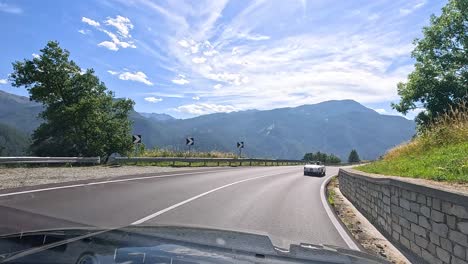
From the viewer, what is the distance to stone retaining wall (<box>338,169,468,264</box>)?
5.14 m

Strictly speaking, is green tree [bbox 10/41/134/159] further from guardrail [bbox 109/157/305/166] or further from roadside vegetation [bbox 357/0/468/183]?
roadside vegetation [bbox 357/0/468/183]

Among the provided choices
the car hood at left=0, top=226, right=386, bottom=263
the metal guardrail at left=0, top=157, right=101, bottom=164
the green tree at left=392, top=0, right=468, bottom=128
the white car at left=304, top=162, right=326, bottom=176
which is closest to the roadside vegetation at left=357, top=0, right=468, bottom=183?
the green tree at left=392, top=0, right=468, bottom=128

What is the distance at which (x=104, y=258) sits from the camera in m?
2.77

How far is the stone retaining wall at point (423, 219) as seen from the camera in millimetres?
5141

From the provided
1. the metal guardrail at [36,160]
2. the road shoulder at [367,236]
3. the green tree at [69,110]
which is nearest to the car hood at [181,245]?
the road shoulder at [367,236]

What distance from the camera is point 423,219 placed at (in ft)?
20.6

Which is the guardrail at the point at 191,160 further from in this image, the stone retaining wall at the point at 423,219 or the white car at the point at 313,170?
the stone retaining wall at the point at 423,219

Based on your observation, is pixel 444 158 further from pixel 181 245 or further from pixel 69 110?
pixel 69 110

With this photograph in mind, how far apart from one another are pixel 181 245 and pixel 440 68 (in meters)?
33.9

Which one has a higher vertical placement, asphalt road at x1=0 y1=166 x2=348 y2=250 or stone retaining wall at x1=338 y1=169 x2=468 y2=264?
stone retaining wall at x1=338 y1=169 x2=468 y2=264

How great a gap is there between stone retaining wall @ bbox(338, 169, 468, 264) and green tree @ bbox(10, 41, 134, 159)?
3454 cm

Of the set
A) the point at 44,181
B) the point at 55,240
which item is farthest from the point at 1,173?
the point at 55,240

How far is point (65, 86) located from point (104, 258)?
133ft

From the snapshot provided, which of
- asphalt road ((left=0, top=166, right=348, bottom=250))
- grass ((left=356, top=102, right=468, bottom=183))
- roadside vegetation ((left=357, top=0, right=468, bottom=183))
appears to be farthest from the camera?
roadside vegetation ((left=357, top=0, right=468, bottom=183))
